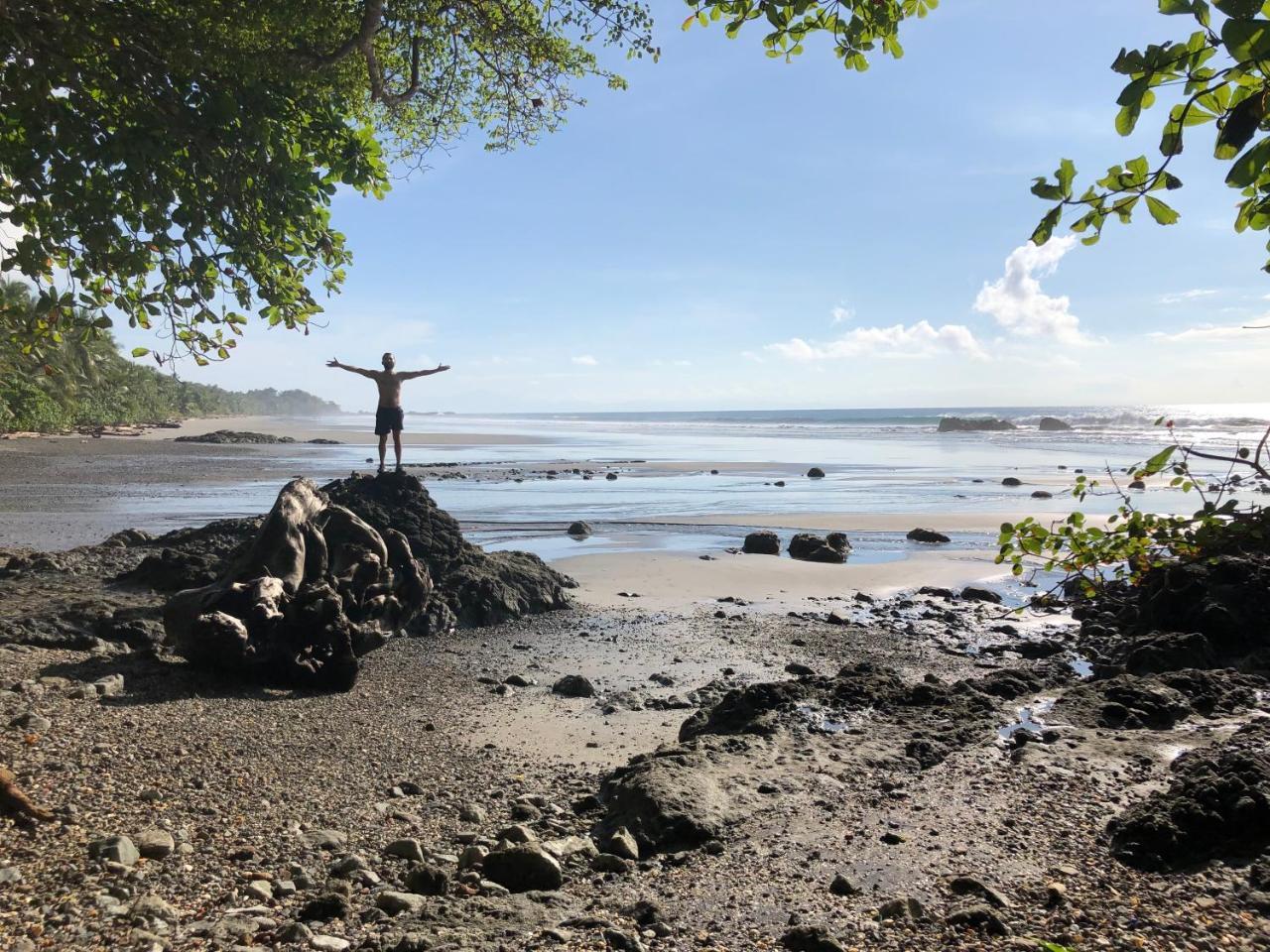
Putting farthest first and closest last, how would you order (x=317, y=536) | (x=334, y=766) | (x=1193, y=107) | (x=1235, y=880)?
(x=317, y=536) → (x=334, y=766) → (x=1235, y=880) → (x=1193, y=107)

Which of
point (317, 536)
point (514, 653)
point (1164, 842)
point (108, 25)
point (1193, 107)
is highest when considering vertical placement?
point (108, 25)

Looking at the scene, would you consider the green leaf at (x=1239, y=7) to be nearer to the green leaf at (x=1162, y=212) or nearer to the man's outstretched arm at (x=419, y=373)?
the green leaf at (x=1162, y=212)

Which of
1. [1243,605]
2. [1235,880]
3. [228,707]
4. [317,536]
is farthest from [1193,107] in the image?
[317,536]

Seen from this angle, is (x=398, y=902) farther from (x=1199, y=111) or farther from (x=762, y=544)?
(x=762, y=544)

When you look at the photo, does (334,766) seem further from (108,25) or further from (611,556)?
(611,556)

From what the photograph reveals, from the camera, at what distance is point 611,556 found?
14172mm

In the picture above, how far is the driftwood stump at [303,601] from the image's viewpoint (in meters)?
6.45

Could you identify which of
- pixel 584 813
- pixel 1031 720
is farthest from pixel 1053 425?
pixel 584 813

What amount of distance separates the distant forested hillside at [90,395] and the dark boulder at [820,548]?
41.4 ft

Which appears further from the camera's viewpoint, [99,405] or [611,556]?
[99,405]

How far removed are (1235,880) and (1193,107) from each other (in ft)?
9.28

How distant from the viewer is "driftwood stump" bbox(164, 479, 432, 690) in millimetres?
6445

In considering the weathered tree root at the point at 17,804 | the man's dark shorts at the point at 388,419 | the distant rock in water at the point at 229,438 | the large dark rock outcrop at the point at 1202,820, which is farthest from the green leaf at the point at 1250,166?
the distant rock in water at the point at 229,438

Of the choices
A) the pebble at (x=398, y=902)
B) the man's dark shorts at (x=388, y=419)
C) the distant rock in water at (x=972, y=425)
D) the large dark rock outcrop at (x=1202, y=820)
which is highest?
the distant rock in water at (x=972, y=425)
